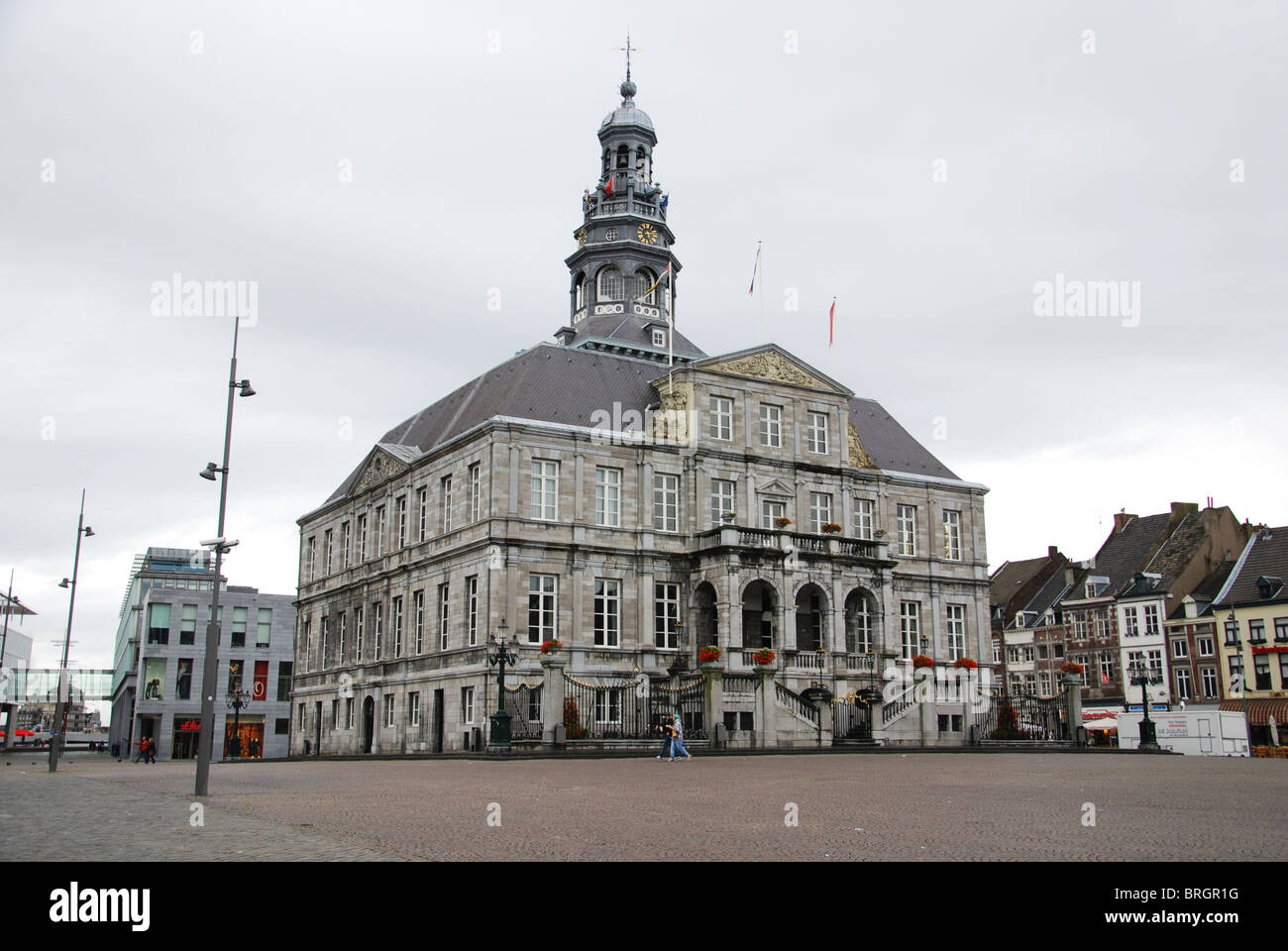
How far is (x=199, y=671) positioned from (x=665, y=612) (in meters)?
57.6

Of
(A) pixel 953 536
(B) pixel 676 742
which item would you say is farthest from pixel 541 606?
(A) pixel 953 536

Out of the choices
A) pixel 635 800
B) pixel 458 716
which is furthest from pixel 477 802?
pixel 458 716

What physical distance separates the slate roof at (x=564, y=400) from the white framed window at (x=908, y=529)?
86.8 inches

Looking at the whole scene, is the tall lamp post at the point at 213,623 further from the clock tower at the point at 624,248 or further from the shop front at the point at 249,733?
the shop front at the point at 249,733

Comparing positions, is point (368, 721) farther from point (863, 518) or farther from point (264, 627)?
point (264, 627)

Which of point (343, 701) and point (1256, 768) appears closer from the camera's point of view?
point (1256, 768)

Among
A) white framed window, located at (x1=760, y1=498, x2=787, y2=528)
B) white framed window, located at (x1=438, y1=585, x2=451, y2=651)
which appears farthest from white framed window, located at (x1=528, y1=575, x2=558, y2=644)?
white framed window, located at (x1=760, y1=498, x2=787, y2=528)

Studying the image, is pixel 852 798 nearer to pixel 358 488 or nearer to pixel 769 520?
pixel 769 520

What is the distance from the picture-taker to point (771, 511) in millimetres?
54125

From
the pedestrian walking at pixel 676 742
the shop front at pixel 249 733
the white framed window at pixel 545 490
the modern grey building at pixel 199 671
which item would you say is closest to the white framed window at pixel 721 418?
the white framed window at pixel 545 490

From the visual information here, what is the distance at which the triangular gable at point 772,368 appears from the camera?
2119 inches

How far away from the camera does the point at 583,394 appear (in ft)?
175
